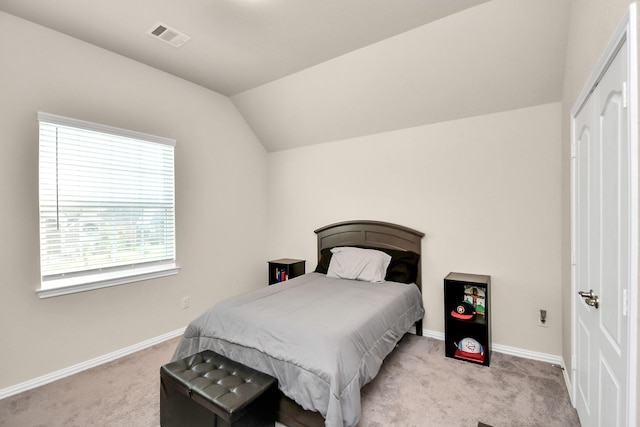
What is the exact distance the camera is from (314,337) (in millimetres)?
1773

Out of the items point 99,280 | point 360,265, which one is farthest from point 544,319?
point 99,280

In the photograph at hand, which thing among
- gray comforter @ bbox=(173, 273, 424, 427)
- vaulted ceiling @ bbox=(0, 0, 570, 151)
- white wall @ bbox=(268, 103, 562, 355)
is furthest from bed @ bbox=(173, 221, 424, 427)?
vaulted ceiling @ bbox=(0, 0, 570, 151)

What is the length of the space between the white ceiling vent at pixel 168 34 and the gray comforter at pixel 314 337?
7.27ft

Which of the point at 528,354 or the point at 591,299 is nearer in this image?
the point at 591,299

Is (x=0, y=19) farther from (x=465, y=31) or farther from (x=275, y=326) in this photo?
(x=465, y=31)

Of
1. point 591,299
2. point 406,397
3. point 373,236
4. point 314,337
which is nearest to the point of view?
point 591,299

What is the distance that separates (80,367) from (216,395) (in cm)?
181

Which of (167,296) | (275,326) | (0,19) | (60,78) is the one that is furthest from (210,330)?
(0,19)

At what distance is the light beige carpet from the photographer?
188 centimetres

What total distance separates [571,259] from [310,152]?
297 centimetres

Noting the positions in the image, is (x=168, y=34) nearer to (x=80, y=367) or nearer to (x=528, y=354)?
(x=80, y=367)

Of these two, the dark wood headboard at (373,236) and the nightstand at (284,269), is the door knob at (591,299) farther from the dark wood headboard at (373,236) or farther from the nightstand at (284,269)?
the nightstand at (284,269)

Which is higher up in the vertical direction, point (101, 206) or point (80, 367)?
point (101, 206)

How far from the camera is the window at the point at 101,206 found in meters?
2.42
